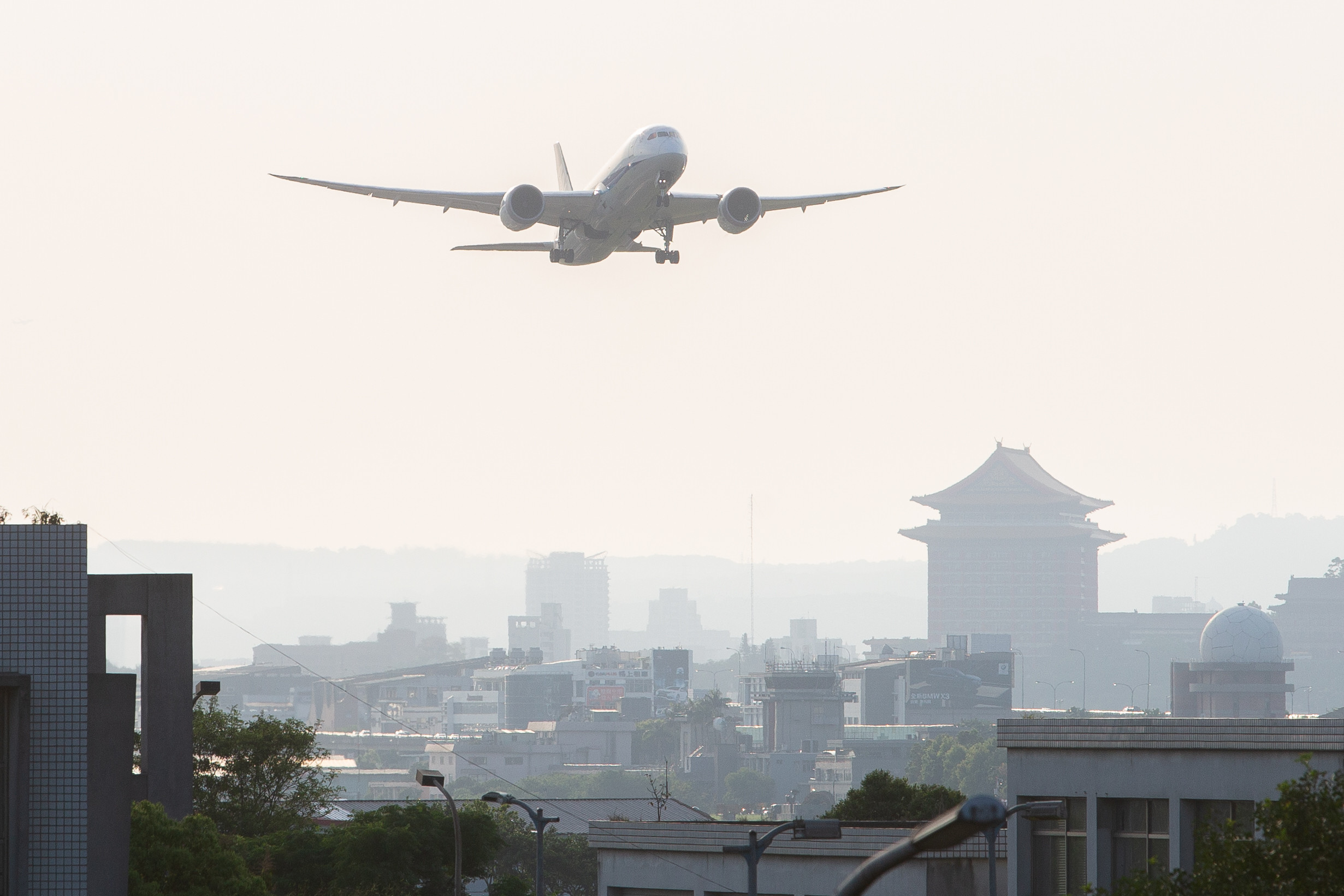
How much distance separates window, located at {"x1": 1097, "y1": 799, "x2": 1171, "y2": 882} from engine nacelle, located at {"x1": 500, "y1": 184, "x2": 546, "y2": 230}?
34.7m

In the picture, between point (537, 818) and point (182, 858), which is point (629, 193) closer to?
point (537, 818)

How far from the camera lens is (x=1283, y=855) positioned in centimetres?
2255

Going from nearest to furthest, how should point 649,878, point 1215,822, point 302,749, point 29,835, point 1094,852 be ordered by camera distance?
point 29,835
point 1215,822
point 1094,852
point 649,878
point 302,749

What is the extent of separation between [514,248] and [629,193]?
27.0 feet

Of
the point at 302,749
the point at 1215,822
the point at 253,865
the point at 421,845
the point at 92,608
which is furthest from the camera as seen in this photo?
the point at 302,749

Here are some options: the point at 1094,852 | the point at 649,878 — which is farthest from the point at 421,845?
the point at 1094,852

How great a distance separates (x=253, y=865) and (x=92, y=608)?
15823 mm

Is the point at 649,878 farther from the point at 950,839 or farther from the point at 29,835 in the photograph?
the point at 950,839

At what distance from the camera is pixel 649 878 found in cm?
4434

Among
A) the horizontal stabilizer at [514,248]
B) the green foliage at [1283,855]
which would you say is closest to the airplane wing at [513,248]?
the horizontal stabilizer at [514,248]

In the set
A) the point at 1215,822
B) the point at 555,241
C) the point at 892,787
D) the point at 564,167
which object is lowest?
the point at 892,787

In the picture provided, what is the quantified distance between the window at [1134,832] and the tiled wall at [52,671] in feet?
61.8

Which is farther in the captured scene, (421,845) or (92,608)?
(421,845)

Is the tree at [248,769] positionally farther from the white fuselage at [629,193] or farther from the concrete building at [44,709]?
the concrete building at [44,709]
